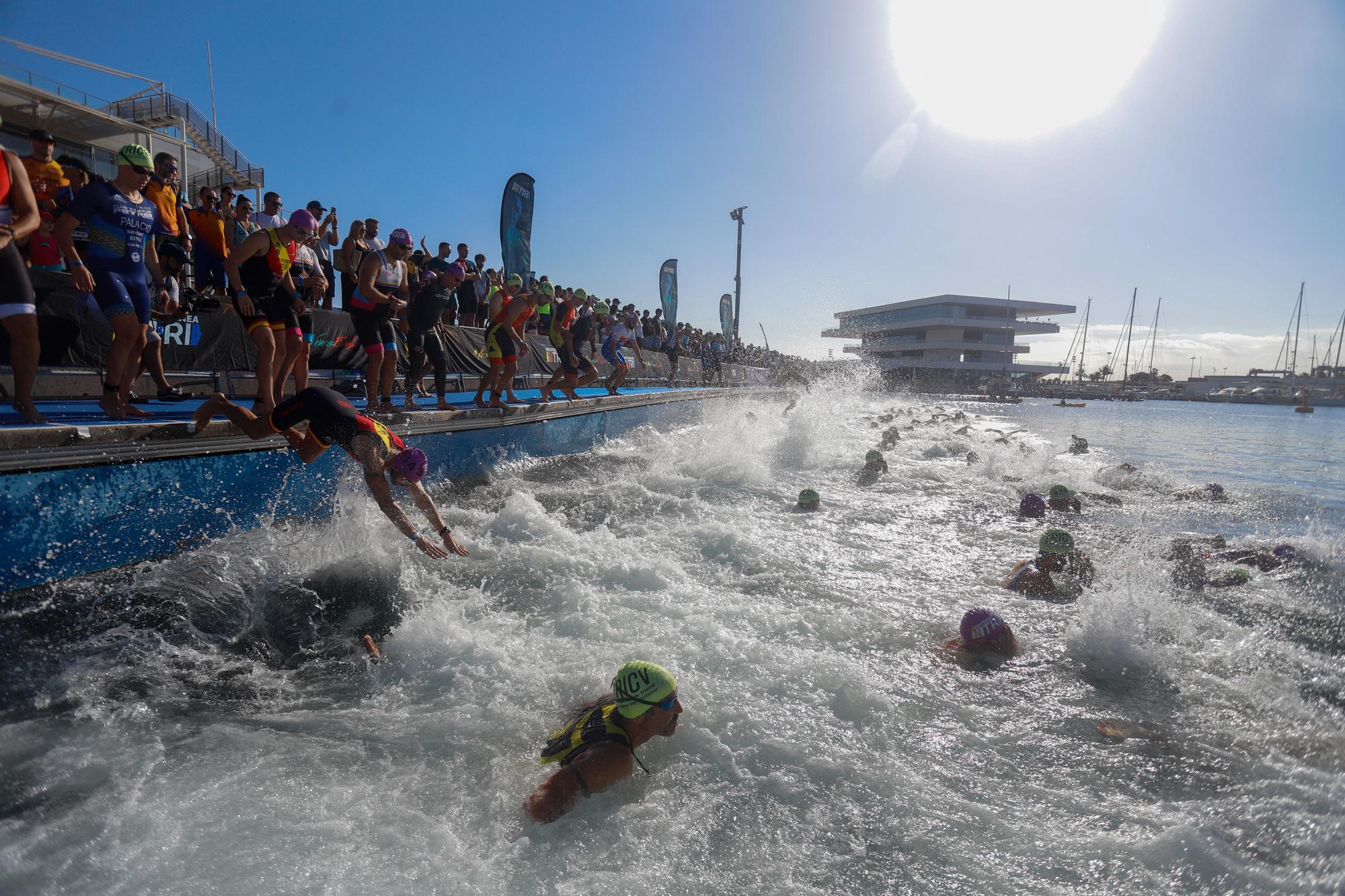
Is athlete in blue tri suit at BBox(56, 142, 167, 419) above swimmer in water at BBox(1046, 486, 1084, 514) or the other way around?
above

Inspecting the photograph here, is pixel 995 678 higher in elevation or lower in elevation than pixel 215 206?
lower

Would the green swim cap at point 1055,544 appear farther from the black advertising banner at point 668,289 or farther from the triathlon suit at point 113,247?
the black advertising banner at point 668,289

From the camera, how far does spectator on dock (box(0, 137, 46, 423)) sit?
3.77 metres

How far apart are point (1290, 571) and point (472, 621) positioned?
7705mm

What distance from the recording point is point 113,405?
481 cm

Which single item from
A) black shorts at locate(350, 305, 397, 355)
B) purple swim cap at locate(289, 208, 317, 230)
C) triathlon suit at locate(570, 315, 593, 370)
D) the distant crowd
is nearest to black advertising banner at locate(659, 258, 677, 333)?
triathlon suit at locate(570, 315, 593, 370)

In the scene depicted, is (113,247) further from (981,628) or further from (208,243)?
(981,628)

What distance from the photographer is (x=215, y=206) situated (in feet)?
27.0

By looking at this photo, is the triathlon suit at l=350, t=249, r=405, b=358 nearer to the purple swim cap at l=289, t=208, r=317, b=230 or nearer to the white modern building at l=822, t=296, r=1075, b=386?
the purple swim cap at l=289, t=208, r=317, b=230

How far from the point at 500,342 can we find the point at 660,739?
22.7ft

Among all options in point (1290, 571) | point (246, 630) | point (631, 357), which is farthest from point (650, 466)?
point (631, 357)

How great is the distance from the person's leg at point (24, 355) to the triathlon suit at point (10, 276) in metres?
0.03

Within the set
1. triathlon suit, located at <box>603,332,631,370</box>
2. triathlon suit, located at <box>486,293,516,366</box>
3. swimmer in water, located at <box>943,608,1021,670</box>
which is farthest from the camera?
triathlon suit, located at <box>603,332,631,370</box>

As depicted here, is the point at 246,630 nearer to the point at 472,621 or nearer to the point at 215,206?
the point at 472,621
